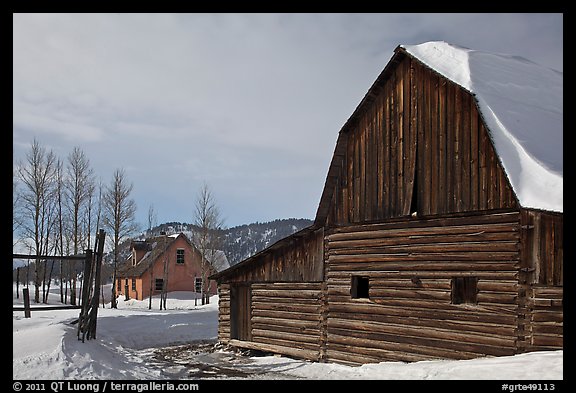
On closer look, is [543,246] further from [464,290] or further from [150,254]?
[150,254]

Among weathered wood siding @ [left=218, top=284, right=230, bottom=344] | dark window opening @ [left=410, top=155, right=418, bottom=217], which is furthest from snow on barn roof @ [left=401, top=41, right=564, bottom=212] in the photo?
weathered wood siding @ [left=218, top=284, right=230, bottom=344]

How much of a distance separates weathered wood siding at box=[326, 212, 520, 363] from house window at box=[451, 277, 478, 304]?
8.3 inches

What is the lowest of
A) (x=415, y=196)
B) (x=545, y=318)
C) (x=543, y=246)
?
(x=545, y=318)

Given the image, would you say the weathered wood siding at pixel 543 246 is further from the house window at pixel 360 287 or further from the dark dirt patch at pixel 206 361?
the dark dirt patch at pixel 206 361

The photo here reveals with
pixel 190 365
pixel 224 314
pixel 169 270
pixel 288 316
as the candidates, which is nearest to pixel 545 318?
pixel 288 316

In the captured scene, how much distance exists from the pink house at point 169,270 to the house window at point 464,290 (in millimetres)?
38192

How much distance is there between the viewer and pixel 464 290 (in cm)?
1371

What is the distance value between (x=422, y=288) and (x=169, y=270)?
40.6 meters

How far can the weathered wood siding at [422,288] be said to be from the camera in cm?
1262

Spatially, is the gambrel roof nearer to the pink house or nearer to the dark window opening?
the dark window opening

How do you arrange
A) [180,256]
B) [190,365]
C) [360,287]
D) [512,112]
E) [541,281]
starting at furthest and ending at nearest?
1. [180,256]
2. [190,365]
3. [360,287]
4. [512,112]
5. [541,281]

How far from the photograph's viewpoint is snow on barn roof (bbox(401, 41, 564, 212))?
11.9 metres
